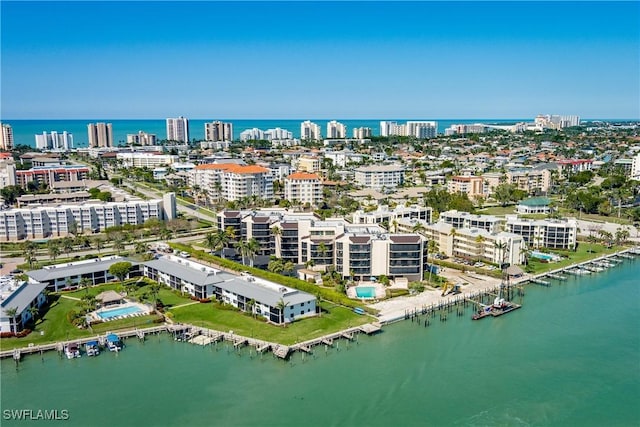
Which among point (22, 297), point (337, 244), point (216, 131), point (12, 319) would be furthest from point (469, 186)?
point (216, 131)

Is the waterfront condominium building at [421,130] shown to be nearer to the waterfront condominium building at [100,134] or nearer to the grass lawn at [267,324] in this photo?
the waterfront condominium building at [100,134]

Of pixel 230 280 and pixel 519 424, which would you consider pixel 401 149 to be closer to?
pixel 230 280

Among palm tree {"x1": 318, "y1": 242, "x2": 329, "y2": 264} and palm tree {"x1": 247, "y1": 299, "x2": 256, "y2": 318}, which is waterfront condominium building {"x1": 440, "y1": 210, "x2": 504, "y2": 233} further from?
palm tree {"x1": 247, "y1": 299, "x2": 256, "y2": 318}

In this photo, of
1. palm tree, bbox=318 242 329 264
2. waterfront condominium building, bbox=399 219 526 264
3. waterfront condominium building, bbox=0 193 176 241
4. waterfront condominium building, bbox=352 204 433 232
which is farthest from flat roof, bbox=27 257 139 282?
waterfront condominium building, bbox=399 219 526 264

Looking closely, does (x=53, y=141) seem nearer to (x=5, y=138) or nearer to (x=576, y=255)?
(x=5, y=138)

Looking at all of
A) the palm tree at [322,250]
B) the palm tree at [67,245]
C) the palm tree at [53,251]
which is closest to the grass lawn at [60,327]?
the palm tree at [53,251]
